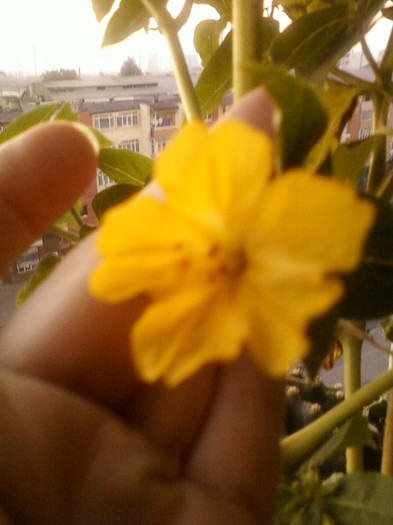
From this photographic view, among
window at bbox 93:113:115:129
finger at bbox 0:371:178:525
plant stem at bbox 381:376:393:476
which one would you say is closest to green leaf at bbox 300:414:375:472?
plant stem at bbox 381:376:393:476

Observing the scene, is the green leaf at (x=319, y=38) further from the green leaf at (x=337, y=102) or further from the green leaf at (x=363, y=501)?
the green leaf at (x=363, y=501)

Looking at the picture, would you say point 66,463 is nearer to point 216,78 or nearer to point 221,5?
point 216,78

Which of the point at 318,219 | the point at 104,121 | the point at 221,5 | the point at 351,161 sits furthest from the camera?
the point at 104,121

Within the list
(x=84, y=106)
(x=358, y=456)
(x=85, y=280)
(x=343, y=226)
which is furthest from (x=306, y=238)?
(x=84, y=106)

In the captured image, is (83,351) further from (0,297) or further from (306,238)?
(0,297)

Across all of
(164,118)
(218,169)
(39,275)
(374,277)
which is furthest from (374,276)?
(164,118)
